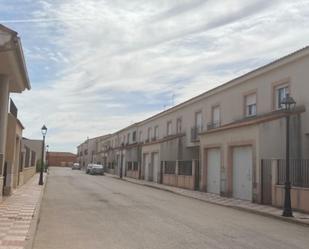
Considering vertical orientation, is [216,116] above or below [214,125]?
above

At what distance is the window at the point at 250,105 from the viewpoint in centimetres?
2822

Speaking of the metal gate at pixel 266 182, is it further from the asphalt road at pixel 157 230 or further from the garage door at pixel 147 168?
the garage door at pixel 147 168

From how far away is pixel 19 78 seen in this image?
59.8 ft

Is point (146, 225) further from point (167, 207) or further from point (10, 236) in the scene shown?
point (167, 207)

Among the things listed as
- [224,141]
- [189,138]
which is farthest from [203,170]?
[189,138]

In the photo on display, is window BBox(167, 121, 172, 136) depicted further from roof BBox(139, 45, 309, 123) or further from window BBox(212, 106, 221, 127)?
window BBox(212, 106, 221, 127)

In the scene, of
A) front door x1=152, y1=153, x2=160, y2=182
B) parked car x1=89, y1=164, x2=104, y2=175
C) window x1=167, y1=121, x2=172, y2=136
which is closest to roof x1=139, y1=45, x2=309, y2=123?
window x1=167, y1=121, x2=172, y2=136

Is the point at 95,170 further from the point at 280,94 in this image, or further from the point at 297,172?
the point at 297,172

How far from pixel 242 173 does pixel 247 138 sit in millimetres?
2040

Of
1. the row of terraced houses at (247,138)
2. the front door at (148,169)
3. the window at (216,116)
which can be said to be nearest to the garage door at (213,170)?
the row of terraced houses at (247,138)

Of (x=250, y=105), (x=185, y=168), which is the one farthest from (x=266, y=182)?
(x=185, y=168)

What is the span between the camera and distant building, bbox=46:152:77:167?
13138 cm

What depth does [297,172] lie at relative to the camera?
2084 cm

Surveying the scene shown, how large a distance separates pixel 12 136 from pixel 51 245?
1381 centimetres
